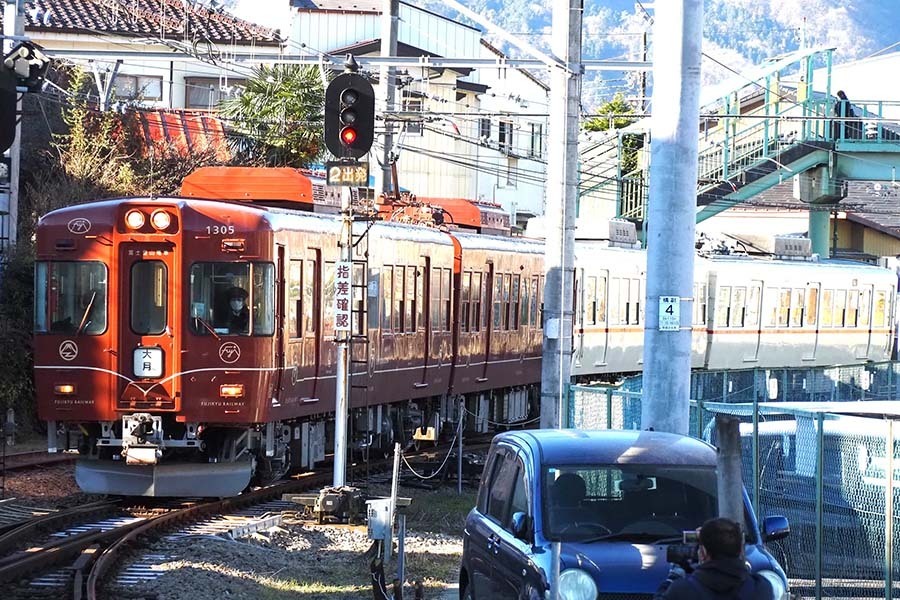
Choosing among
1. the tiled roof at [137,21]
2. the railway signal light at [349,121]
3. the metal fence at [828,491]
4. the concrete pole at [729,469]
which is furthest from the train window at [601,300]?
the concrete pole at [729,469]

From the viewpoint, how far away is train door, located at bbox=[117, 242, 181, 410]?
681 inches

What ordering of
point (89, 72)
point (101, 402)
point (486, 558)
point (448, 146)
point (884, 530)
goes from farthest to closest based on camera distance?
point (448, 146) < point (89, 72) < point (101, 402) < point (884, 530) < point (486, 558)

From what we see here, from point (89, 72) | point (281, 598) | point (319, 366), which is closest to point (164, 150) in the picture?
point (89, 72)

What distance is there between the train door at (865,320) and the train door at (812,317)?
6.49 ft

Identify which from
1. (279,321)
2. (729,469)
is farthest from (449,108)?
(729,469)

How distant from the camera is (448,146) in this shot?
169 ft

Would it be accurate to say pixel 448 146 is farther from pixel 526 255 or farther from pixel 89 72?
pixel 526 255

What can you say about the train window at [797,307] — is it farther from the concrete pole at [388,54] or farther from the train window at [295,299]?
the train window at [295,299]

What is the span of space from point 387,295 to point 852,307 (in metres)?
19.7

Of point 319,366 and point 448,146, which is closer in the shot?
point 319,366

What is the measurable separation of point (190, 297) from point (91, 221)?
143 cm

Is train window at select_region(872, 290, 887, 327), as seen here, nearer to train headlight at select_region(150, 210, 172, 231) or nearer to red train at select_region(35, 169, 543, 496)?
red train at select_region(35, 169, 543, 496)

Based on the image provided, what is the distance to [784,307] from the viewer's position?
3625 centimetres

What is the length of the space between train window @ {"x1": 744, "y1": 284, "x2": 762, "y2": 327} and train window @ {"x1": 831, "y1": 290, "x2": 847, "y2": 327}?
342 cm
